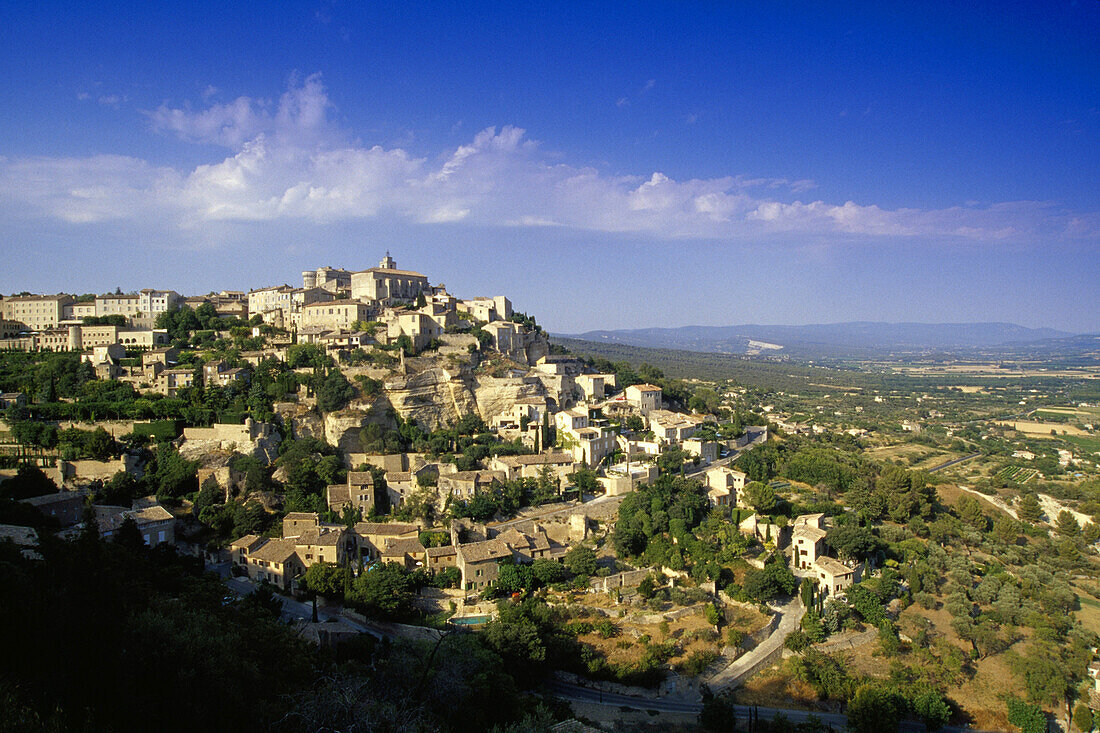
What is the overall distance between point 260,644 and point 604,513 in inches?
674

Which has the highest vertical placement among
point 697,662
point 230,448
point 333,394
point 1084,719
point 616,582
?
point 333,394

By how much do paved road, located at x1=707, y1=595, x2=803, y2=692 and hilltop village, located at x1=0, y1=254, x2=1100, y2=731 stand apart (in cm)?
11

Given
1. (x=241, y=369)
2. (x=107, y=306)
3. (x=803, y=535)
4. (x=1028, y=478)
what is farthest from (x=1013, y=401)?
(x=107, y=306)

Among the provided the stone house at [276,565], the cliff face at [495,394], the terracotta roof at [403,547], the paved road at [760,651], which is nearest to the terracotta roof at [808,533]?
the paved road at [760,651]

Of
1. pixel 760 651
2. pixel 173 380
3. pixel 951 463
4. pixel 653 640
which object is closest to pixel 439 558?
pixel 653 640

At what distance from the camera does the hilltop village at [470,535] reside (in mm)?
15305

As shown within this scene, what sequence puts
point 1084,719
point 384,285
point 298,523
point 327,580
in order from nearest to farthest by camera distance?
point 1084,719, point 327,580, point 298,523, point 384,285

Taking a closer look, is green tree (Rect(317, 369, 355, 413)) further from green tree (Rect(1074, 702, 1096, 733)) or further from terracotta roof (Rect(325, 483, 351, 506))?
green tree (Rect(1074, 702, 1096, 733))

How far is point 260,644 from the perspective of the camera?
44.4 ft

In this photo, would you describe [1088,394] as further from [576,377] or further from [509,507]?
[509,507]

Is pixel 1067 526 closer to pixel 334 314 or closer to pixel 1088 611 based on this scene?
pixel 1088 611

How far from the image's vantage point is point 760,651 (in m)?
21.3

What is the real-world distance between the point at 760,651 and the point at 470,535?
1129 cm

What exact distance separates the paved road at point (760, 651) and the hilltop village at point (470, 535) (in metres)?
0.11
